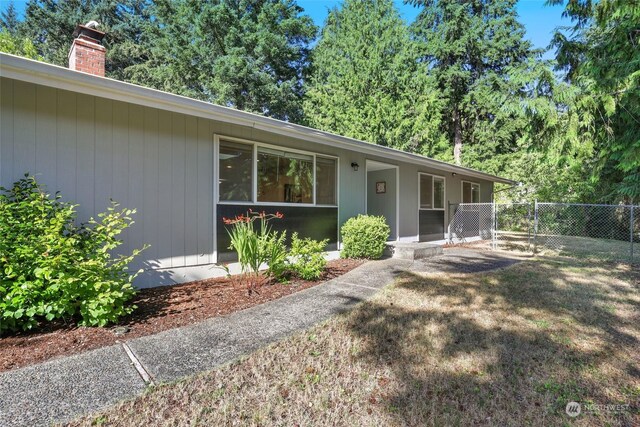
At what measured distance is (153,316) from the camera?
340 cm

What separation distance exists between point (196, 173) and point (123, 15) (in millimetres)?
21983

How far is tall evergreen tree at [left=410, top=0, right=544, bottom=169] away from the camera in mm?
17859

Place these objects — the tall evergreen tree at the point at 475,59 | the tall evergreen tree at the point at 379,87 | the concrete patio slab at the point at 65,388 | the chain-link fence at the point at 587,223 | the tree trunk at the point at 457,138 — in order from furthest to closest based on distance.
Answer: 1. the tree trunk at the point at 457,138
2. the tall evergreen tree at the point at 475,59
3. the tall evergreen tree at the point at 379,87
4. the chain-link fence at the point at 587,223
5. the concrete patio slab at the point at 65,388

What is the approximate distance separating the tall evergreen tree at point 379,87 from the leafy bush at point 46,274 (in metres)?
13.2

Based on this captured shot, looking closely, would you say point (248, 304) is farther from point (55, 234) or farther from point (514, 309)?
point (514, 309)

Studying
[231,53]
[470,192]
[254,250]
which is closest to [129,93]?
[254,250]

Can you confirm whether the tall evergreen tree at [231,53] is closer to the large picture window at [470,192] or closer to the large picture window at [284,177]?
the large picture window at [470,192]

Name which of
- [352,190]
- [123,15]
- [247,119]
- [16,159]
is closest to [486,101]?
[352,190]

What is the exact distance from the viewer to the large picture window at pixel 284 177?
587 cm

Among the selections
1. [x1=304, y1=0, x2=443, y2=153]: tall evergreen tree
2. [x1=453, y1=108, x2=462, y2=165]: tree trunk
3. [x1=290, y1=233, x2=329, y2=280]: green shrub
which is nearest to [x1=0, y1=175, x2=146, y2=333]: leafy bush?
[x1=290, y1=233, x2=329, y2=280]: green shrub

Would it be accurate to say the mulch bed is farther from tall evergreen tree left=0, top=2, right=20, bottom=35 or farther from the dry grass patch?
tall evergreen tree left=0, top=2, right=20, bottom=35

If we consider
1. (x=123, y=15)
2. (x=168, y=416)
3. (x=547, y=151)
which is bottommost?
(x=168, y=416)

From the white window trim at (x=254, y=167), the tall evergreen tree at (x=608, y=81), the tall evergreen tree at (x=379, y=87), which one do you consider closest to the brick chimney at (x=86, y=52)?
the white window trim at (x=254, y=167)

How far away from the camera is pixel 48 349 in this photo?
2.58 metres
